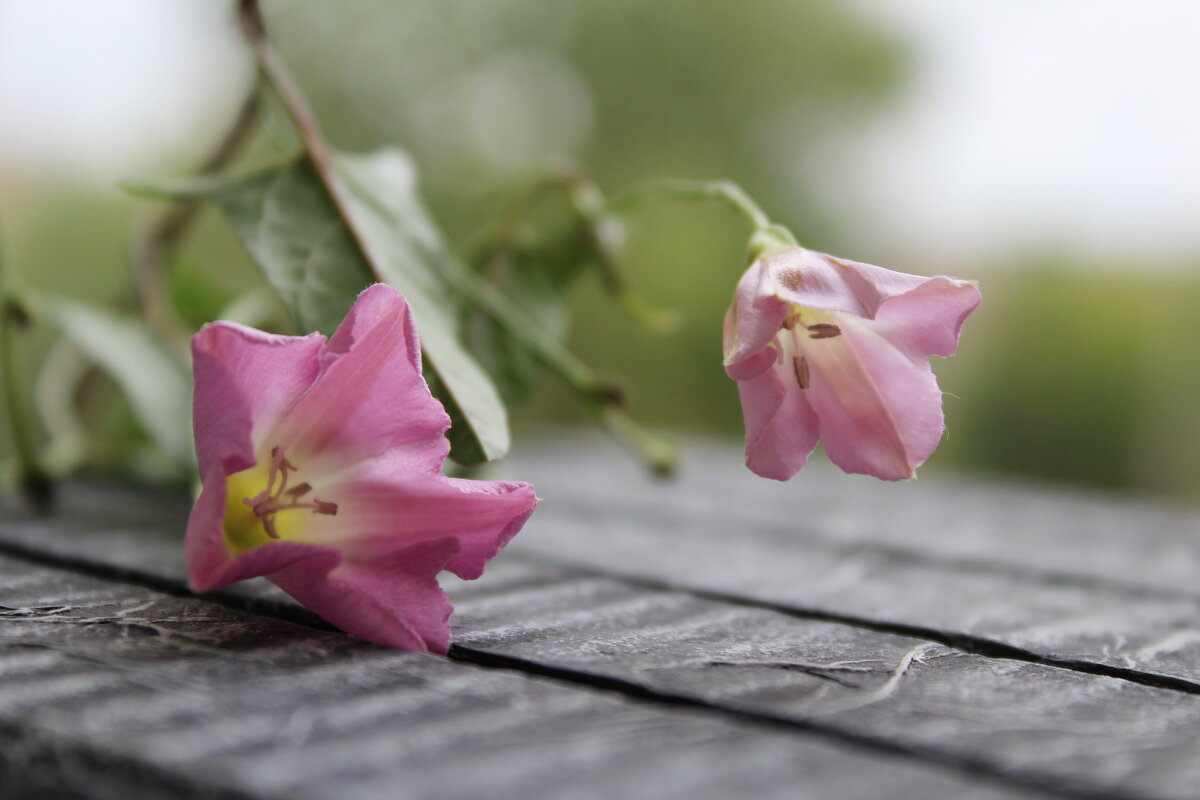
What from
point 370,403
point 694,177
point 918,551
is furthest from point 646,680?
point 694,177

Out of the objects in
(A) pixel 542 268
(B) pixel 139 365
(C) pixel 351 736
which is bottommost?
(C) pixel 351 736

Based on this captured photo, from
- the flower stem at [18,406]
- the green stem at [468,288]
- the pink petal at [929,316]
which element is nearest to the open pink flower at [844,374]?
the pink petal at [929,316]

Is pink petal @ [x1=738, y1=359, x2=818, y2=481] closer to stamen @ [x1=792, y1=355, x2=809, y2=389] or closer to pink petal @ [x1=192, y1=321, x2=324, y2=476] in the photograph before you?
stamen @ [x1=792, y1=355, x2=809, y2=389]

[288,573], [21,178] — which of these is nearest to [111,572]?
[288,573]

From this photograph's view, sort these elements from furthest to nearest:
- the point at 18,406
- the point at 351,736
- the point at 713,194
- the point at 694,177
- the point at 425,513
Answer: the point at 694,177 → the point at 18,406 → the point at 713,194 → the point at 425,513 → the point at 351,736

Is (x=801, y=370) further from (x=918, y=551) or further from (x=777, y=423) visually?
(x=918, y=551)

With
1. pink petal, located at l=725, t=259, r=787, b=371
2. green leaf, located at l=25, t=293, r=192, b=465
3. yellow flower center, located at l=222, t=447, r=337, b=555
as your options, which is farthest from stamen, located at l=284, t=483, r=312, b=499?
green leaf, located at l=25, t=293, r=192, b=465

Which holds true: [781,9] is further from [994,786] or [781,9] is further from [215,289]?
[994,786]
